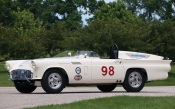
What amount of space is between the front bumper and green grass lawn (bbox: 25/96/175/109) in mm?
4045

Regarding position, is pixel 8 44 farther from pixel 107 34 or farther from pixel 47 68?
pixel 47 68

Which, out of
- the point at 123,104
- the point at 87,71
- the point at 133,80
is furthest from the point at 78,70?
the point at 123,104

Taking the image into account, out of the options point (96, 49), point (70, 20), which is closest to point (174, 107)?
point (96, 49)

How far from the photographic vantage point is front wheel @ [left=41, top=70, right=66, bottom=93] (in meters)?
17.9

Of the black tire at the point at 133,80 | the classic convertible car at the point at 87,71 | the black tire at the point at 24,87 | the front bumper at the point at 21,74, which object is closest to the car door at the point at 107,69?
the classic convertible car at the point at 87,71

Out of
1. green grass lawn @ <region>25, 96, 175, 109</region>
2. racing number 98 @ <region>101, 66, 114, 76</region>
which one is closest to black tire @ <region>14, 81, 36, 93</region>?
racing number 98 @ <region>101, 66, 114, 76</region>

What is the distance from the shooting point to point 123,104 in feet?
44.7

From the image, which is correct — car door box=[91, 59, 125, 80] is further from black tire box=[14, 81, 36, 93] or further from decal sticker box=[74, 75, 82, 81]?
black tire box=[14, 81, 36, 93]

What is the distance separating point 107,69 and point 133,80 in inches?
44.0

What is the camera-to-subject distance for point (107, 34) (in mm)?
42812

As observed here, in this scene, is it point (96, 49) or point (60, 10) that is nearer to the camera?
point (96, 49)

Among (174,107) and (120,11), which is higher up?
(120,11)

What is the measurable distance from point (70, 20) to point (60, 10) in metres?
A: 5.77

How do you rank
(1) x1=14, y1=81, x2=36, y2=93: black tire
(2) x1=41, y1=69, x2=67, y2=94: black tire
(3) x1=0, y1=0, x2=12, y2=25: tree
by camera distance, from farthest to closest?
(3) x1=0, y1=0, x2=12, y2=25: tree, (1) x1=14, y1=81, x2=36, y2=93: black tire, (2) x1=41, y1=69, x2=67, y2=94: black tire
